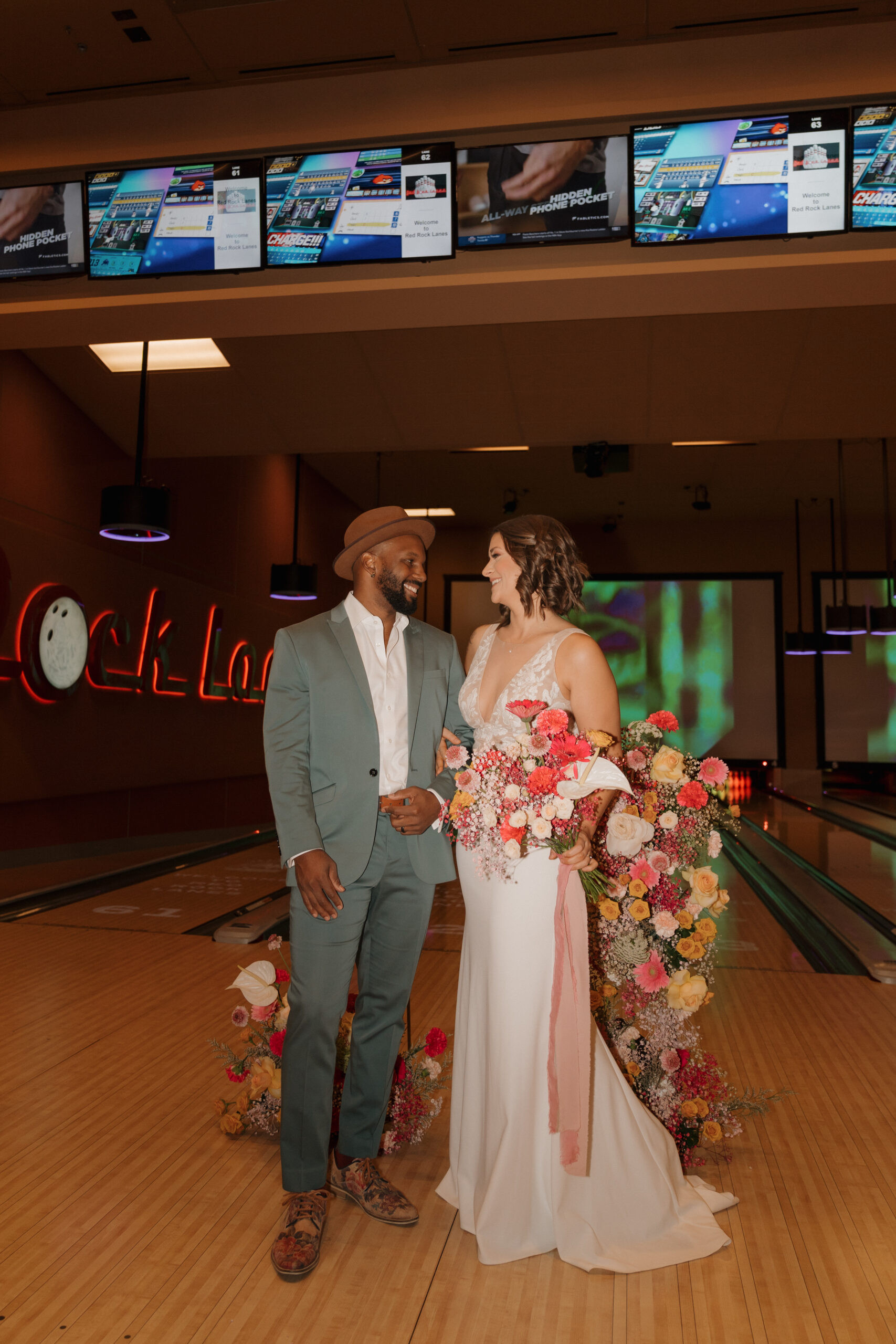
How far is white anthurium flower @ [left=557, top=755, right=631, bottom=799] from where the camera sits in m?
1.92

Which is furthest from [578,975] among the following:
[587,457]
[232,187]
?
[587,457]

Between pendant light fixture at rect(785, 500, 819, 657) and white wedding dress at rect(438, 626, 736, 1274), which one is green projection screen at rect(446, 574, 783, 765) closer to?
pendant light fixture at rect(785, 500, 819, 657)

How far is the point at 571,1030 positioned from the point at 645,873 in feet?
1.55

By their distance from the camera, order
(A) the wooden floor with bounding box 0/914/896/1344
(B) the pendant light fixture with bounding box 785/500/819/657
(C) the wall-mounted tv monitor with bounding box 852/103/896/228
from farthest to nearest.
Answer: (B) the pendant light fixture with bounding box 785/500/819/657
(C) the wall-mounted tv monitor with bounding box 852/103/896/228
(A) the wooden floor with bounding box 0/914/896/1344

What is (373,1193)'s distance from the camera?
219 centimetres

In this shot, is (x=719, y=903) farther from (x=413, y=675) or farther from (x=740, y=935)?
(x=740, y=935)

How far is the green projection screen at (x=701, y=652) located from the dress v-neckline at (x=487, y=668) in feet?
41.9

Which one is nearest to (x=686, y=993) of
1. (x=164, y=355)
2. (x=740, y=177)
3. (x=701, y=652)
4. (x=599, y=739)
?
(x=599, y=739)

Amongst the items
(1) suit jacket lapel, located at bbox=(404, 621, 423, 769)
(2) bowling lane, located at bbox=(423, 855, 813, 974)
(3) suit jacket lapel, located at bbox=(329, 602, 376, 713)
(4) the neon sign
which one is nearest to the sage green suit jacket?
(3) suit jacket lapel, located at bbox=(329, 602, 376, 713)

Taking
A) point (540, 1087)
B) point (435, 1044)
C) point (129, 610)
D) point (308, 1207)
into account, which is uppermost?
point (129, 610)

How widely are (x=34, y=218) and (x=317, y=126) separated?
4.59ft

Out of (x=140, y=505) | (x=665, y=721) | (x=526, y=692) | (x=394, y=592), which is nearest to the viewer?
(x=526, y=692)

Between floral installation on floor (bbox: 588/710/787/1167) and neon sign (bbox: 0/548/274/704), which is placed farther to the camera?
neon sign (bbox: 0/548/274/704)

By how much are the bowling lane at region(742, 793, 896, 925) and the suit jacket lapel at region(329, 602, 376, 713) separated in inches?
181
